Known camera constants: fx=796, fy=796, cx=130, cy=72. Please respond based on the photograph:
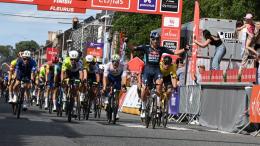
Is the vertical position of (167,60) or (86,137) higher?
(167,60)

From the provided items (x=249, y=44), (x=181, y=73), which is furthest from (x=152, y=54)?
(x=181, y=73)

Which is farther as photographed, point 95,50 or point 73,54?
point 95,50

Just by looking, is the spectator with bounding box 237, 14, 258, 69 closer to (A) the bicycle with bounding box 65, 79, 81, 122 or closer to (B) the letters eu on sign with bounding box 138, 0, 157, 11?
(A) the bicycle with bounding box 65, 79, 81, 122

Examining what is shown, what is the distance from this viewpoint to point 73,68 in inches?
777

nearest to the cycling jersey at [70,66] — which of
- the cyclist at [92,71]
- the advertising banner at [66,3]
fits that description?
the cyclist at [92,71]

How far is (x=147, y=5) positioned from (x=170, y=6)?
1.05 meters

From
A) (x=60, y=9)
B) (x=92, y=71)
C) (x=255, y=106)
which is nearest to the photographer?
(x=255, y=106)

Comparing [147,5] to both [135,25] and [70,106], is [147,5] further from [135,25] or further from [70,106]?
[135,25]

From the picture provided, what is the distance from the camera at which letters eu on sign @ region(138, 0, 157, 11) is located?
35344mm

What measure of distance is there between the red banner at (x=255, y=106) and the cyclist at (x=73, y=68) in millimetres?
4452

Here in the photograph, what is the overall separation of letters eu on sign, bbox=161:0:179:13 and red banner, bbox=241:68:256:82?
55.3 ft

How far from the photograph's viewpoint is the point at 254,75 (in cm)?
1806

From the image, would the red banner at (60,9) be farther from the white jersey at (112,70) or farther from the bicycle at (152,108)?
the bicycle at (152,108)

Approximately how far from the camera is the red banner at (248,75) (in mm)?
18094
